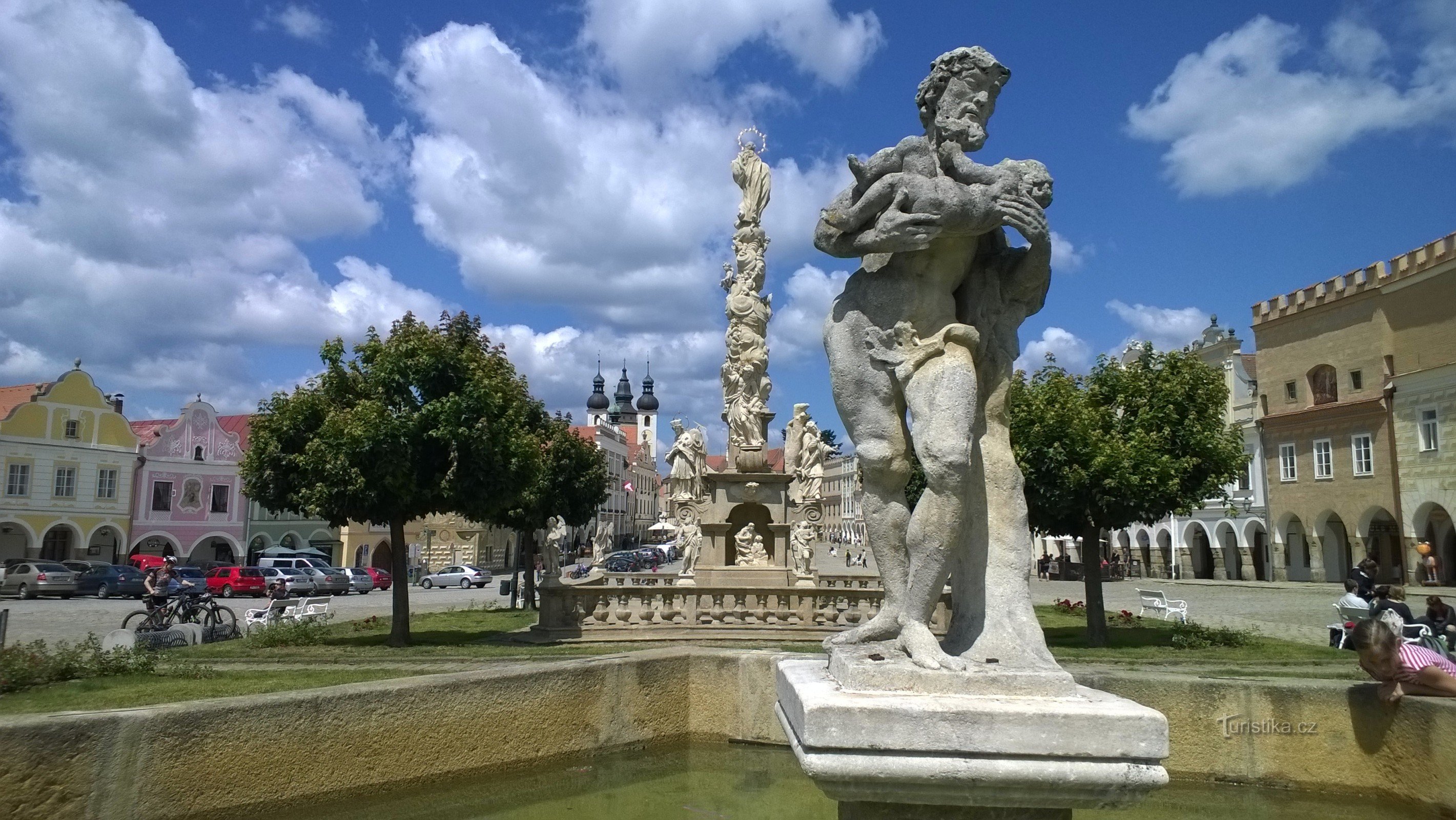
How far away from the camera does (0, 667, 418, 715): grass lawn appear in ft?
25.6

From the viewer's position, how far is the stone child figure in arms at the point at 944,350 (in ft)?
13.2

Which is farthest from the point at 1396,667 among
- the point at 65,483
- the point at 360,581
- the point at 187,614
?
the point at 65,483

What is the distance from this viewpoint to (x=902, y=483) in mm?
4371

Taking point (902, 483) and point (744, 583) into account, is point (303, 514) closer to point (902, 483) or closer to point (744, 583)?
point (744, 583)

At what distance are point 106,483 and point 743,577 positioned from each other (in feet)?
129

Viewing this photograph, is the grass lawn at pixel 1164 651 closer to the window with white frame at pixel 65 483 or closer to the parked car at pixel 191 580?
the parked car at pixel 191 580

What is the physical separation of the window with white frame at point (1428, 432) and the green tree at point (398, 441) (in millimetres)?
31474

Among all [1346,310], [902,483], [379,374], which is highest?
[1346,310]

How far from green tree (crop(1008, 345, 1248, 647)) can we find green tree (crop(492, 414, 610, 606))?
12655mm

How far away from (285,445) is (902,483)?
1538cm

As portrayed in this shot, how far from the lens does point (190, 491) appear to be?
51.2 meters

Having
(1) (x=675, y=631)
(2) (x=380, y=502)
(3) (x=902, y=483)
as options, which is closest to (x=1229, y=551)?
(1) (x=675, y=631)

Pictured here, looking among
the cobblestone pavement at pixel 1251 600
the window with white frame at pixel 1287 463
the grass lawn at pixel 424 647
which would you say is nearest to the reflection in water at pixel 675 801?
the grass lawn at pixel 424 647

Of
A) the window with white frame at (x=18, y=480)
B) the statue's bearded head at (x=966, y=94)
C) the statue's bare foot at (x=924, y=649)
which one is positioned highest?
the window with white frame at (x=18, y=480)
